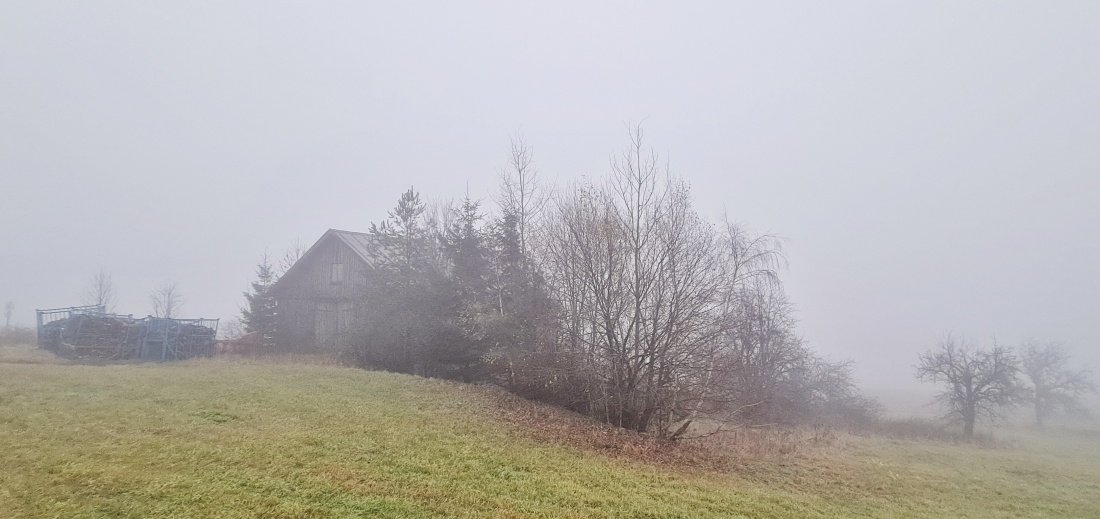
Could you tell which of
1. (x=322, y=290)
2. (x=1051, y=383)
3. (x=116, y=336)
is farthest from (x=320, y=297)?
(x=1051, y=383)

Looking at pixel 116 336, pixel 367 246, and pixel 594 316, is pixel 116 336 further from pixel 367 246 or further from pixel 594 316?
pixel 594 316

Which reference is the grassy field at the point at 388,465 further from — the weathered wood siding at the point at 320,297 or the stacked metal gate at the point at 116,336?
the weathered wood siding at the point at 320,297

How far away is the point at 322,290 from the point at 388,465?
25.1 m

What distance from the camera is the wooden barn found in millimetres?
28016

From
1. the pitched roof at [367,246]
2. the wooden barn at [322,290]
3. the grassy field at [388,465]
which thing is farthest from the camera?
the wooden barn at [322,290]

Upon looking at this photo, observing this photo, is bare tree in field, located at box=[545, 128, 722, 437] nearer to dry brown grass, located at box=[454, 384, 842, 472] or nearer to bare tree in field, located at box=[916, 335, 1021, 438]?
dry brown grass, located at box=[454, 384, 842, 472]

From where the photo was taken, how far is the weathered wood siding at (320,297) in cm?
2814

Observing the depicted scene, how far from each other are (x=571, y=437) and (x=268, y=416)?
239 inches

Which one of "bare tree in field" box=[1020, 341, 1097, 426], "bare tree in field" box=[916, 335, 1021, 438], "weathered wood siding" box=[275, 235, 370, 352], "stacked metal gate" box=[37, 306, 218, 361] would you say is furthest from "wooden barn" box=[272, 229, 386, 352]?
"bare tree in field" box=[1020, 341, 1097, 426]

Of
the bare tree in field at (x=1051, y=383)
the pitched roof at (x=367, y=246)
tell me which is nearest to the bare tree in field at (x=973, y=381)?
the bare tree in field at (x=1051, y=383)

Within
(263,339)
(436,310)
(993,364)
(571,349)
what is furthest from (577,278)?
(993,364)

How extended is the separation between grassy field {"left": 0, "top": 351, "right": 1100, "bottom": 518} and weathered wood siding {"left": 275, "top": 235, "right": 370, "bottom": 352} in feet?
41.5

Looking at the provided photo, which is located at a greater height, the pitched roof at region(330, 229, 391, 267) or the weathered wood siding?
the pitched roof at region(330, 229, 391, 267)

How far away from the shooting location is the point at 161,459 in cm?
671
